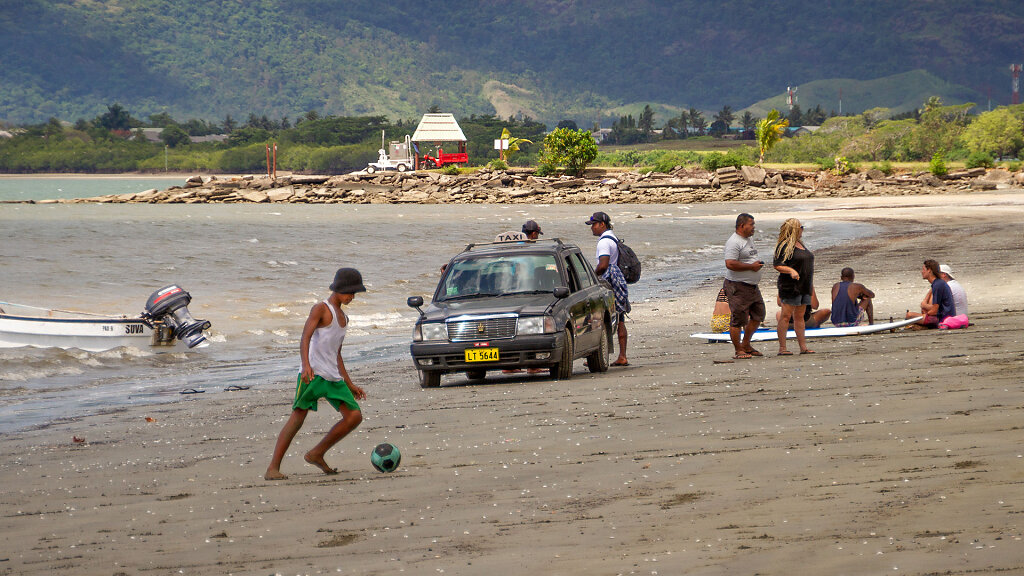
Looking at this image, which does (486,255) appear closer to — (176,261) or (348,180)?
(176,261)

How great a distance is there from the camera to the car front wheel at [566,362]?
1295cm

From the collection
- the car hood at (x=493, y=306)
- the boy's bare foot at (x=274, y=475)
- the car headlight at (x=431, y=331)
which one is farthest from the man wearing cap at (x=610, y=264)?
the boy's bare foot at (x=274, y=475)

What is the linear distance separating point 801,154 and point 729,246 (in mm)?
156551

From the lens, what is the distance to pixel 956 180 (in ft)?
301

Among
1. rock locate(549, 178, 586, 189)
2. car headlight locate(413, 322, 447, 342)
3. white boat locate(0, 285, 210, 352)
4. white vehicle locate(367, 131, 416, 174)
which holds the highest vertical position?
white vehicle locate(367, 131, 416, 174)

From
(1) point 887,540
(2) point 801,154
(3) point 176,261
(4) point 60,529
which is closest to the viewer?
(1) point 887,540

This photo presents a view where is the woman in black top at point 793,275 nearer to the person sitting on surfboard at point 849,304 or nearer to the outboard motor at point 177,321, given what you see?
the person sitting on surfboard at point 849,304

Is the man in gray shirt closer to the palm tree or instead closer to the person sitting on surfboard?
the person sitting on surfboard

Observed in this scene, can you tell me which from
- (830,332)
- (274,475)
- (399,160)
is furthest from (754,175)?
(274,475)

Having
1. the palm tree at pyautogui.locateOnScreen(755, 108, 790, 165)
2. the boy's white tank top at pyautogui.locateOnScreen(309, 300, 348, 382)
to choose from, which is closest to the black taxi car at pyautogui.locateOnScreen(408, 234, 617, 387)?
the boy's white tank top at pyautogui.locateOnScreen(309, 300, 348, 382)

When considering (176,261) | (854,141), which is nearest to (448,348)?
(176,261)

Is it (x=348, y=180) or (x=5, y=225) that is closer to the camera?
(x=5, y=225)

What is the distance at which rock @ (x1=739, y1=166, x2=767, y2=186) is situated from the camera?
329 feet

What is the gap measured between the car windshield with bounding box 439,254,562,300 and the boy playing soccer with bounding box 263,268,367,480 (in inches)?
221
